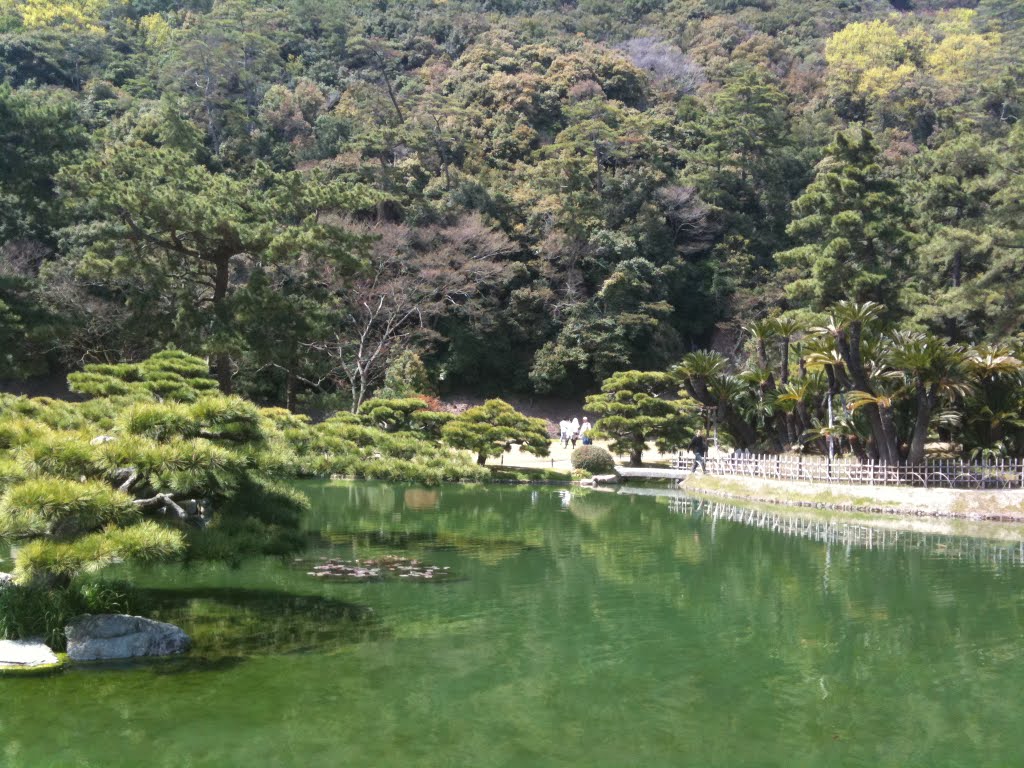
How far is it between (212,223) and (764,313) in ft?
84.6

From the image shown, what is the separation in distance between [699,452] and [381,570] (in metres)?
16.0

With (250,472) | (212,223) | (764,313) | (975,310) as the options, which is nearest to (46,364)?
(212,223)

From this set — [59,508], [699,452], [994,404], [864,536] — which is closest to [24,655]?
[59,508]

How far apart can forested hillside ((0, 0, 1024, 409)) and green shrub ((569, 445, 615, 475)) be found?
20.6ft

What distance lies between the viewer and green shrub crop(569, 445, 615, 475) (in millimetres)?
25844

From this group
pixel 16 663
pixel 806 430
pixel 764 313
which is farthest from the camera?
pixel 764 313

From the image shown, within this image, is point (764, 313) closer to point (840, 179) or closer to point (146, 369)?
point (840, 179)

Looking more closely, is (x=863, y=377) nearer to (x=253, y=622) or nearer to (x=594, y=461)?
(x=594, y=461)

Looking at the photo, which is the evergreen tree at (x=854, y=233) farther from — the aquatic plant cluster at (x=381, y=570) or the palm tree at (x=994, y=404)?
the aquatic plant cluster at (x=381, y=570)

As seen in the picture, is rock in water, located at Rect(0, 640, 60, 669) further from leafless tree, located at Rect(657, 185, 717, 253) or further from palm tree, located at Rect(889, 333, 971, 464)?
leafless tree, located at Rect(657, 185, 717, 253)

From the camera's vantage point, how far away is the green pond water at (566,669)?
19.2 feet

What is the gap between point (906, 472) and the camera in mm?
19078

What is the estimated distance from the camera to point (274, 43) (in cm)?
5262

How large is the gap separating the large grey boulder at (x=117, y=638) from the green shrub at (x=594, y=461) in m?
18.9
